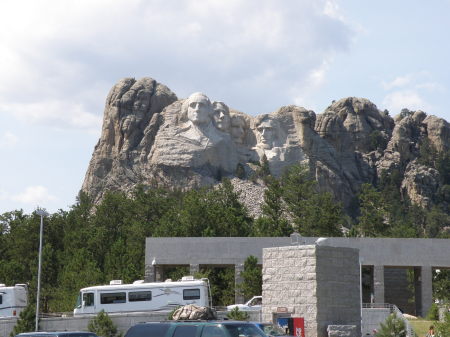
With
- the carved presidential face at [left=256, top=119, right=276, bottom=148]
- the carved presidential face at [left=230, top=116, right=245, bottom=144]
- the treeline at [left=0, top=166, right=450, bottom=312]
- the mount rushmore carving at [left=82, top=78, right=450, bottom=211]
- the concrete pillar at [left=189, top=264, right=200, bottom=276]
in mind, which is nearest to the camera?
the concrete pillar at [left=189, top=264, right=200, bottom=276]

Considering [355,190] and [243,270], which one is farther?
[355,190]

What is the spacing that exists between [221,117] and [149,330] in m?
111

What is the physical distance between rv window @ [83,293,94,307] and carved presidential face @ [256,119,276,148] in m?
93.4

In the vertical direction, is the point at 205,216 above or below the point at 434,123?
below

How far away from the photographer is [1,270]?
244ft

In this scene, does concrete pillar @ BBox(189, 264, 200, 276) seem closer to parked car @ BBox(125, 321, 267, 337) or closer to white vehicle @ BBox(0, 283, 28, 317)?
white vehicle @ BBox(0, 283, 28, 317)

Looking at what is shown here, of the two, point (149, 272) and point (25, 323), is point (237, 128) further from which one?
point (25, 323)

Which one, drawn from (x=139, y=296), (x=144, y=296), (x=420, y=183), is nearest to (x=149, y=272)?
(x=139, y=296)

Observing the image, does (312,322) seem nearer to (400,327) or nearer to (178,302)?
(400,327)

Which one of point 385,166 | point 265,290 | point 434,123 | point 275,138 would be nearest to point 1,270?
point 265,290

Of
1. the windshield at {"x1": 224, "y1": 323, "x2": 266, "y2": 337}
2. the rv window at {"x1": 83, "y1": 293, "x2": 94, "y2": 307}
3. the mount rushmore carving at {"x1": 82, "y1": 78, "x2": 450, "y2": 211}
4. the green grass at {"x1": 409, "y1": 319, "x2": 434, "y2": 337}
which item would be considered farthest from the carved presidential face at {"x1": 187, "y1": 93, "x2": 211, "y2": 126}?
the windshield at {"x1": 224, "y1": 323, "x2": 266, "y2": 337}

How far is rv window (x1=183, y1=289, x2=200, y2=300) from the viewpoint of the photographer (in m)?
43.3

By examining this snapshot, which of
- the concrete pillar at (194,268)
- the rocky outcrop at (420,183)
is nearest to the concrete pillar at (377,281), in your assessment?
the concrete pillar at (194,268)

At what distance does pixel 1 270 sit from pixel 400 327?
2148 inches
